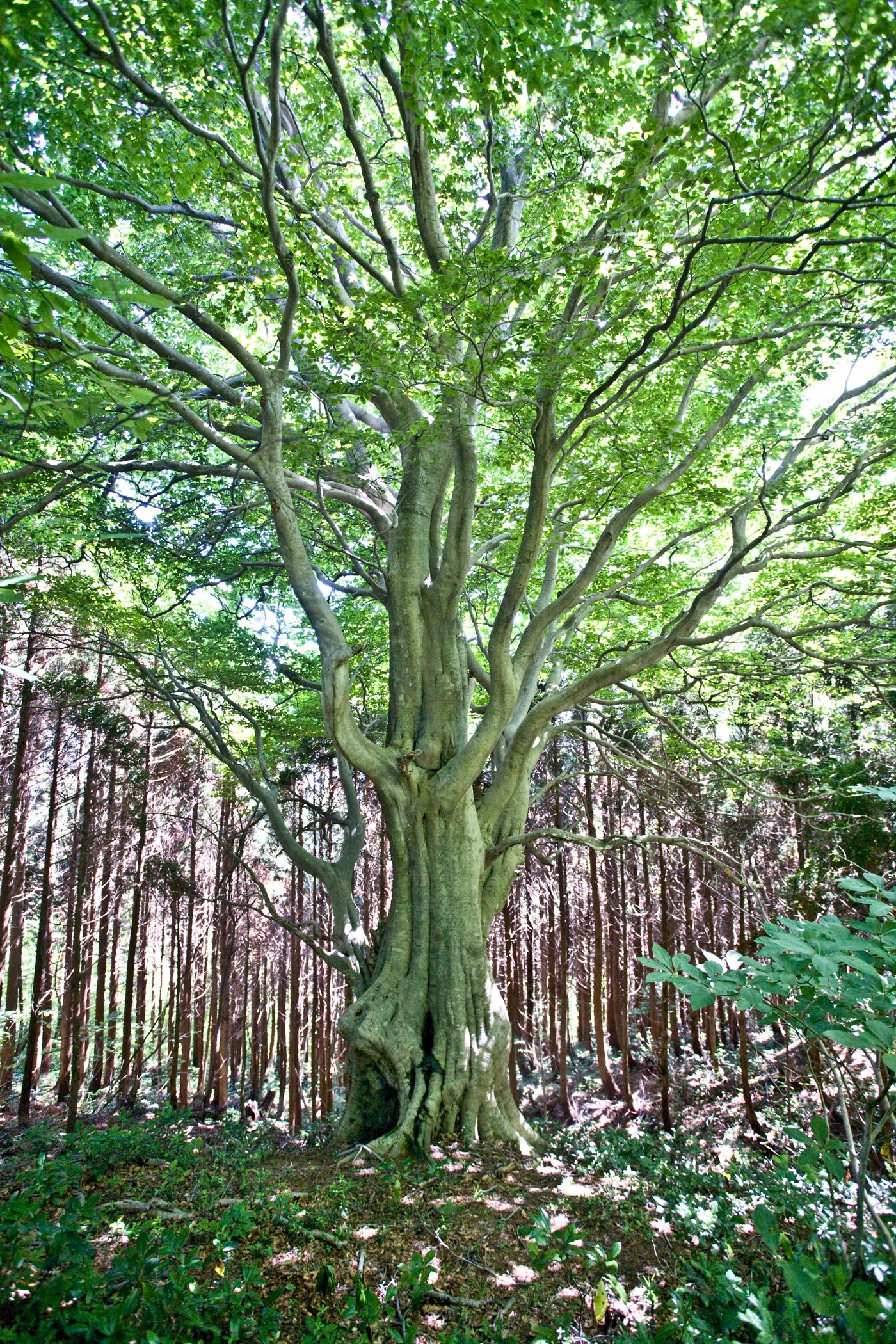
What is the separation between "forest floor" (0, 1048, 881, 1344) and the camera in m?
2.42

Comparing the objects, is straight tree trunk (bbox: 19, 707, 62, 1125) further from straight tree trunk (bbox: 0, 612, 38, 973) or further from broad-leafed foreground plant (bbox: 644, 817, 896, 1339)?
broad-leafed foreground plant (bbox: 644, 817, 896, 1339)

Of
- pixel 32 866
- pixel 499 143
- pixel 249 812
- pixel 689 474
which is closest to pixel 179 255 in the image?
pixel 499 143

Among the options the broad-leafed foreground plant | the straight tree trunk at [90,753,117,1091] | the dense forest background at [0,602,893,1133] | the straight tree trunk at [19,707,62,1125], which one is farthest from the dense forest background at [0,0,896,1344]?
the straight tree trunk at [90,753,117,1091]

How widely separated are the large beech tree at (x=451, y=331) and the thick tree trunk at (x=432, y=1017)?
0.03 metres

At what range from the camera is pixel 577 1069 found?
61.1ft

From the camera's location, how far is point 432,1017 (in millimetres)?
6020

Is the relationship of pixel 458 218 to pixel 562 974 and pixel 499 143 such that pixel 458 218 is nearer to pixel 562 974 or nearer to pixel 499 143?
pixel 499 143

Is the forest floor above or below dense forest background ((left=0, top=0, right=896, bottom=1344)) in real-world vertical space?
below

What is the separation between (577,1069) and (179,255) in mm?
19206

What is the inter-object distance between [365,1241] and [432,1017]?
2.53m

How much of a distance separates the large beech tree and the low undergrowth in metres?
1.17

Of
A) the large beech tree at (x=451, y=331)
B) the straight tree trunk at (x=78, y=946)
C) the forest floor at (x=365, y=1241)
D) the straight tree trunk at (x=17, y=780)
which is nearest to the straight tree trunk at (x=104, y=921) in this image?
the straight tree trunk at (x=78, y=946)

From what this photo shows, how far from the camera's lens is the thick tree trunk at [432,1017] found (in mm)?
5641

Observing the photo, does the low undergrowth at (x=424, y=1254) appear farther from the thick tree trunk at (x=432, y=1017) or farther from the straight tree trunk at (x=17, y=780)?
the straight tree trunk at (x=17, y=780)
